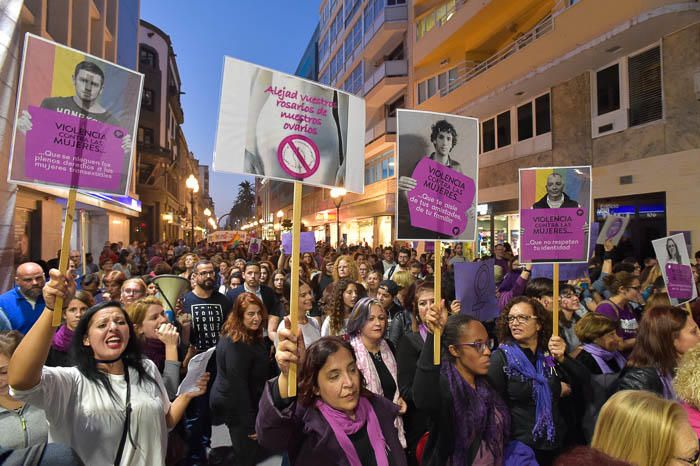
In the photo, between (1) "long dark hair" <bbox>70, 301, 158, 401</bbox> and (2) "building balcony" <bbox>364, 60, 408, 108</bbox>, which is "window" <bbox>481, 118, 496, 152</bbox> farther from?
(1) "long dark hair" <bbox>70, 301, 158, 401</bbox>

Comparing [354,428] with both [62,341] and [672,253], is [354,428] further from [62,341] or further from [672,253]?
[672,253]

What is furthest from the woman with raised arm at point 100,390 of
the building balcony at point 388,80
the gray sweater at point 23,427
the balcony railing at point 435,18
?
the building balcony at point 388,80

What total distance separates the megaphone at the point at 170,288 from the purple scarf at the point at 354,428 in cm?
387

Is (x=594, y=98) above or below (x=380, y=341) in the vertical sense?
above

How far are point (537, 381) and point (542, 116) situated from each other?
16.4 m

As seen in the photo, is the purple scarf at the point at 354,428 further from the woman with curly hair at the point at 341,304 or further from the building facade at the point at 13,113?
the building facade at the point at 13,113

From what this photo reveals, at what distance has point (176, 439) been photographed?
3.20m

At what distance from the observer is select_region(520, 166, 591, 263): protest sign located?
4.89m

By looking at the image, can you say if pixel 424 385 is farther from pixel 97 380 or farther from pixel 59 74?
pixel 59 74

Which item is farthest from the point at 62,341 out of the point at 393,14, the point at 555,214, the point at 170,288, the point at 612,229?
the point at 393,14

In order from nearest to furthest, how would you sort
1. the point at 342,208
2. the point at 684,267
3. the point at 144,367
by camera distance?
the point at 144,367, the point at 684,267, the point at 342,208

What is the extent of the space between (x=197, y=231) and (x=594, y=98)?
240ft

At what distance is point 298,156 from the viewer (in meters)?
2.82

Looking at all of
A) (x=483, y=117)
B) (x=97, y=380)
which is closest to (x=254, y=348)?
(x=97, y=380)
